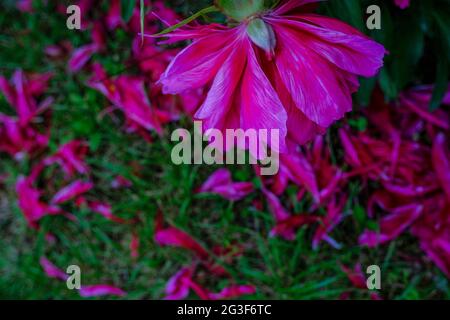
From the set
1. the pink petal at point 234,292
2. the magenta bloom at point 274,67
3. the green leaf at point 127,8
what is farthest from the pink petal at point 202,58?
the pink petal at point 234,292

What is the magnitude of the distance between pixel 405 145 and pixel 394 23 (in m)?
0.25

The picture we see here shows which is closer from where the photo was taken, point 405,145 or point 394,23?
point 394,23

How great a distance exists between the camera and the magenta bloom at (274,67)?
18.7 inches

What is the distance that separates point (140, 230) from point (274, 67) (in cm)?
62

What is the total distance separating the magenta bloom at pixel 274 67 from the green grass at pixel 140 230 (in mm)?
528

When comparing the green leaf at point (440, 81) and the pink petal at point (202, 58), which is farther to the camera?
the green leaf at point (440, 81)

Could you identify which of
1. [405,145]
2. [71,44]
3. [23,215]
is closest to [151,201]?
[23,215]

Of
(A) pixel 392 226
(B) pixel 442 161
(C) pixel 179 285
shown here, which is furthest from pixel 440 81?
(C) pixel 179 285

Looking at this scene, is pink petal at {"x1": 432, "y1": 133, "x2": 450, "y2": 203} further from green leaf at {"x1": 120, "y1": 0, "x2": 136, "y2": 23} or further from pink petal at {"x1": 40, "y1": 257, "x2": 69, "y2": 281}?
pink petal at {"x1": 40, "y1": 257, "x2": 69, "y2": 281}

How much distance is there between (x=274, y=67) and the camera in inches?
19.7

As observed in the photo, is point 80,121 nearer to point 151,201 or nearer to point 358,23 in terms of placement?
point 151,201

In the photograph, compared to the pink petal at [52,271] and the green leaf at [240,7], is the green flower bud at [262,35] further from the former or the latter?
the pink petal at [52,271]

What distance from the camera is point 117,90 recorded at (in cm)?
106
